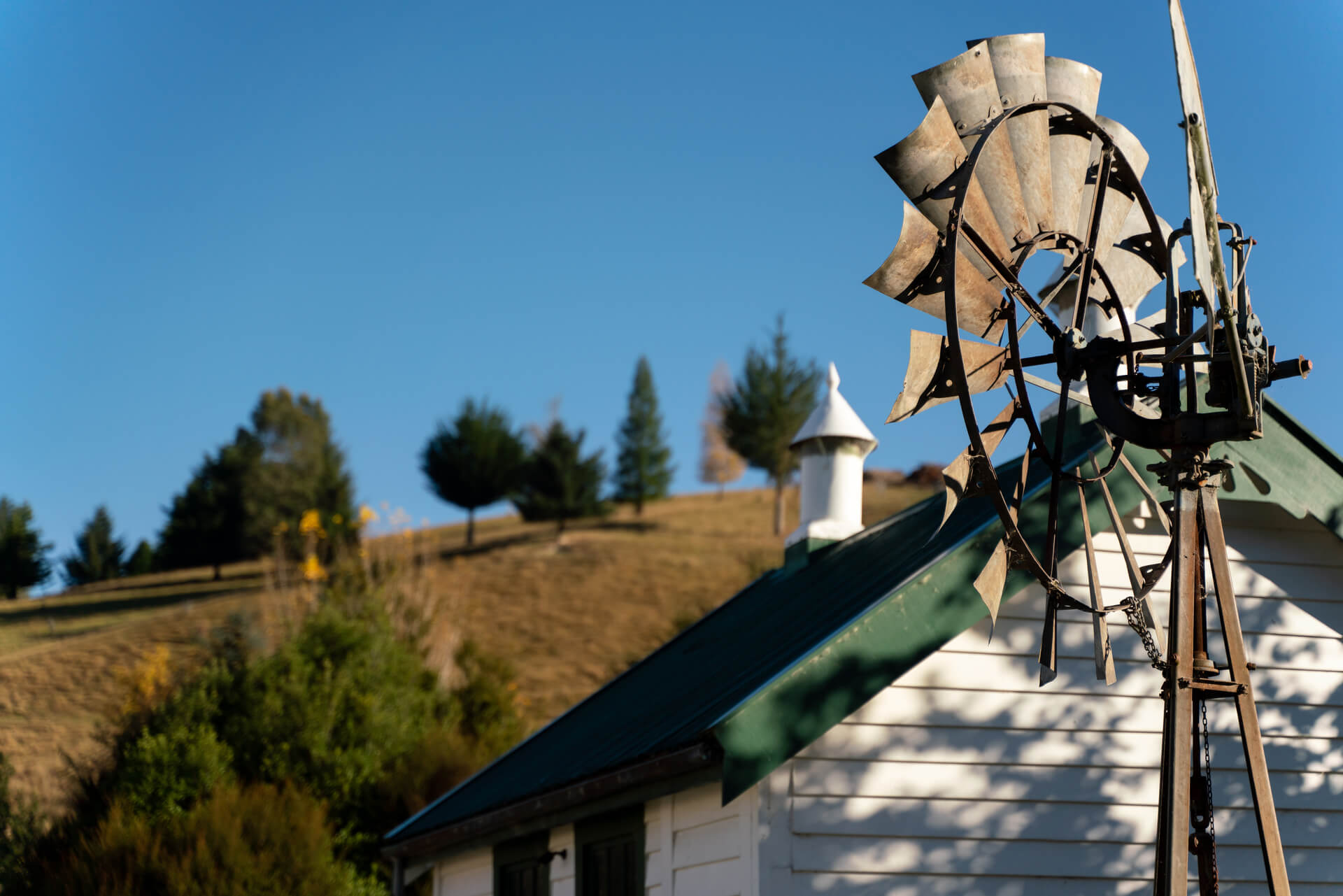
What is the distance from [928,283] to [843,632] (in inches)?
74.2

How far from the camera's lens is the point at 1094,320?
8523mm

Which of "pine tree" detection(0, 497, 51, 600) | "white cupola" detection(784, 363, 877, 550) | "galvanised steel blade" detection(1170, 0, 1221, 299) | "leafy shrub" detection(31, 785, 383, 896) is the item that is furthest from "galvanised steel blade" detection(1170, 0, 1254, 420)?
"pine tree" detection(0, 497, 51, 600)

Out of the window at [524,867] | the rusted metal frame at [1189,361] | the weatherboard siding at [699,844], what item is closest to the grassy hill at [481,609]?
the window at [524,867]

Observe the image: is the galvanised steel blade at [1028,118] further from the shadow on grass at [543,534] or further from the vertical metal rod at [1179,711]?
the shadow on grass at [543,534]

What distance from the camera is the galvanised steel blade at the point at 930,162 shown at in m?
4.70

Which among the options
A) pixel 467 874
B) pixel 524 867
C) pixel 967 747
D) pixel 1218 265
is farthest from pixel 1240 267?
pixel 467 874

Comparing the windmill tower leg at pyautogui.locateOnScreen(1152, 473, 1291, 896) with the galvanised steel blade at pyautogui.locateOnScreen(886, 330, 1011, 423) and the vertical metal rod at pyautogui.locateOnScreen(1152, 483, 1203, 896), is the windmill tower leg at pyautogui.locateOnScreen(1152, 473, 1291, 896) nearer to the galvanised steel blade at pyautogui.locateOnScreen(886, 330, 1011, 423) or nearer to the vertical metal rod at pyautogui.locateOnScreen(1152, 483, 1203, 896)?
the vertical metal rod at pyautogui.locateOnScreen(1152, 483, 1203, 896)

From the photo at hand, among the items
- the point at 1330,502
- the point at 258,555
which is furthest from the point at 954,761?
the point at 258,555

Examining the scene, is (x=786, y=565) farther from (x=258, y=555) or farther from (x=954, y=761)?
(x=258, y=555)

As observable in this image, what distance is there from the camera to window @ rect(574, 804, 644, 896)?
7.09 metres

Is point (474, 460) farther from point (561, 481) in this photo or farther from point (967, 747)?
point (967, 747)

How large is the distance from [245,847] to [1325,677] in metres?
13.3

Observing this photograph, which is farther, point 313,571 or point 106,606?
point 106,606

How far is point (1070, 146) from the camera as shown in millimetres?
5449
